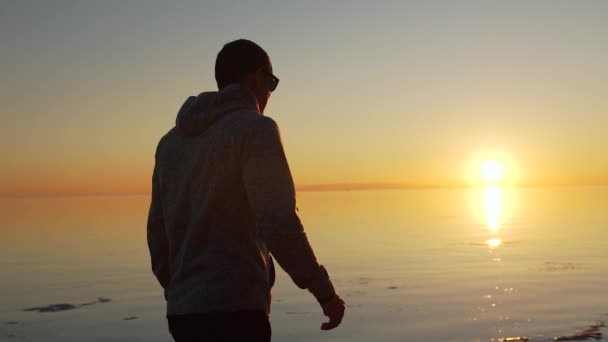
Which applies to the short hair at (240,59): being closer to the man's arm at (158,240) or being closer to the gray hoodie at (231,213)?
the gray hoodie at (231,213)

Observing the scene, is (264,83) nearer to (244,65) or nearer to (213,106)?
(244,65)

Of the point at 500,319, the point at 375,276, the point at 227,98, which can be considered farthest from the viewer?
the point at 375,276

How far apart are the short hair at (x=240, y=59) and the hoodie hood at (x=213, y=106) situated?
0.08 meters

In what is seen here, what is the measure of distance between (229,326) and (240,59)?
3.95ft

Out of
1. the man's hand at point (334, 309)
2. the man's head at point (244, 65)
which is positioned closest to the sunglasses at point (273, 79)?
the man's head at point (244, 65)

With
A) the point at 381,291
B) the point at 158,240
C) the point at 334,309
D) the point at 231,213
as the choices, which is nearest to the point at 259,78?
the point at 231,213

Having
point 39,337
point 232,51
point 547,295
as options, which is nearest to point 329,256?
point 547,295

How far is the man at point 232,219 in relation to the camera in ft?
9.11

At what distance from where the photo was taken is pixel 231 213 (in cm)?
290

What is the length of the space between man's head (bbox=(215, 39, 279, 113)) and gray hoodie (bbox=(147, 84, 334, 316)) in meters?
0.09

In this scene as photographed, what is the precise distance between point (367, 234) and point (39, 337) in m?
26.8

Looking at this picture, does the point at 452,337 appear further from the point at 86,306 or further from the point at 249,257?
the point at 249,257

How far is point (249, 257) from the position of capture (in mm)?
2883

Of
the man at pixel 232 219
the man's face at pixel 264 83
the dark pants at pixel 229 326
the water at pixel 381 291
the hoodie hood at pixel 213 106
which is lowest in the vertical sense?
the dark pants at pixel 229 326
